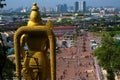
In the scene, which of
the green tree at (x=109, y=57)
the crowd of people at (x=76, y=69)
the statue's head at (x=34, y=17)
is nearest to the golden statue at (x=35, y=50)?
the statue's head at (x=34, y=17)

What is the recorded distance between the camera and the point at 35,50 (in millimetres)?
5707

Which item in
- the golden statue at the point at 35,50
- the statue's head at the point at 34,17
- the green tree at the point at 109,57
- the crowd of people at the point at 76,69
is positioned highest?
the statue's head at the point at 34,17

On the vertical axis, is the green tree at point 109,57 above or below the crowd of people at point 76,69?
above

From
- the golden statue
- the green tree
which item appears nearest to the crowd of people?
the green tree

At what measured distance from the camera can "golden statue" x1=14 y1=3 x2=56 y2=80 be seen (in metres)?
5.51

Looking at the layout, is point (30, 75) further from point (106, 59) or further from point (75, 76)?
point (75, 76)

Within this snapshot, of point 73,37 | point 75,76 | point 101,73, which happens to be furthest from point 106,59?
point 73,37

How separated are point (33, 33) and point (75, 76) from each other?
3095 centimetres

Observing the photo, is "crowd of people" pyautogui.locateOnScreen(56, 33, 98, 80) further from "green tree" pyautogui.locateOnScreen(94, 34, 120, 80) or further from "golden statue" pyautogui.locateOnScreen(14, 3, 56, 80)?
"golden statue" pyautogui.locateOnScreen(14, 3, 56, 80)

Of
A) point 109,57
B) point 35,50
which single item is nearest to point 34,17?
point 35,50

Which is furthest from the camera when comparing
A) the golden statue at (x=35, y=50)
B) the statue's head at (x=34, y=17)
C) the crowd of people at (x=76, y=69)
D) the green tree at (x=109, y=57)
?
the crowd of people at (x=76, y=69)

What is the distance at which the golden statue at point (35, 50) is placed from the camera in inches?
217

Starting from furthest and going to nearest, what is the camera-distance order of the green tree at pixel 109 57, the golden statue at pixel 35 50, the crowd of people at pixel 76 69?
the crowd of people at pixel 76 69
the green tree at pixel 109 57
the golden statue at pixel 35 50

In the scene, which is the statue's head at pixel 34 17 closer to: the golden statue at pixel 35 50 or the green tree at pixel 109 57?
the golden statue at pixel 35 50
